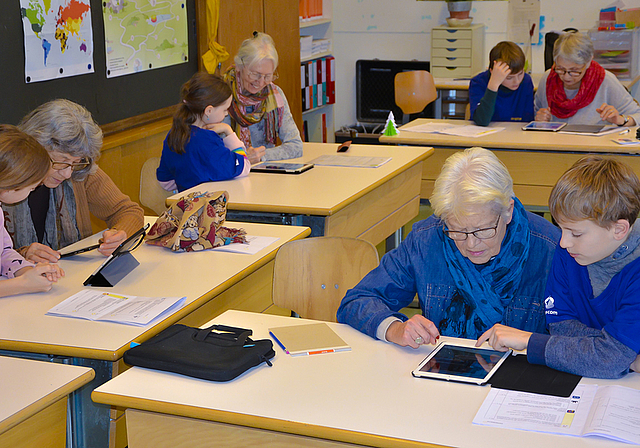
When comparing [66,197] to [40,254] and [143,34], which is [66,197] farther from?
[143,34]

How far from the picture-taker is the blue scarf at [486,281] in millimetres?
1793

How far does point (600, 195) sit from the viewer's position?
148 cm

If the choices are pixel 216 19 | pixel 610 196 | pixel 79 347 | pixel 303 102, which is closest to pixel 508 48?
pixel 216 19

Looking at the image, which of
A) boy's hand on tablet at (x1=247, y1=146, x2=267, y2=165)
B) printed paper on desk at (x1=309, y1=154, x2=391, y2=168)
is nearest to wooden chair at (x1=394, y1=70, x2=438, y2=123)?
printed paper on desk at (x1=309, y1=154, x2=391, y2=168)

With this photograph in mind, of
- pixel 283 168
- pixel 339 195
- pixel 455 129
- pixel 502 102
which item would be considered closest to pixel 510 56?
pixel 502 102

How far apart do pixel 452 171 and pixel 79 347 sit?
100 cm

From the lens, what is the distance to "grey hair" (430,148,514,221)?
5.70 ft

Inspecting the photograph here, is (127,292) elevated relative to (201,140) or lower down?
lower down

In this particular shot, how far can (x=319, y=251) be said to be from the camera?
222 cm

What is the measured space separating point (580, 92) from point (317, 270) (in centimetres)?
277

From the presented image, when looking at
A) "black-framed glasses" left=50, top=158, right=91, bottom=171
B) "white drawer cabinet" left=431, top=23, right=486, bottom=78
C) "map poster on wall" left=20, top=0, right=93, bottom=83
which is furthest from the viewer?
"white drawer cabinet" left=431, top=23, right=486, bottom=78

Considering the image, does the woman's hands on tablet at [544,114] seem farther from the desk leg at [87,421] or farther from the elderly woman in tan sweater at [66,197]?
the desk leg at [87,421]

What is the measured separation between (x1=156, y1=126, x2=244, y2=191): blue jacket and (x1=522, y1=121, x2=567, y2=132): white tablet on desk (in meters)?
1.90

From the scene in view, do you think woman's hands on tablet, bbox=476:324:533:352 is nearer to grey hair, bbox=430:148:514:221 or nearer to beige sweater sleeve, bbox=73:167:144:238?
grey hair, bbox=430:148:514:221
